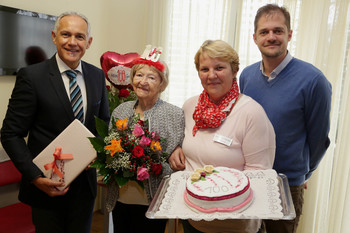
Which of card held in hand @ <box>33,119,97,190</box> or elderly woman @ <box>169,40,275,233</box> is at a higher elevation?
elderly woman @ <box>169,40,275,233</box>

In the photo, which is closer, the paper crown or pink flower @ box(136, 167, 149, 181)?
pink flower @ box(136, 167, 149, 181)

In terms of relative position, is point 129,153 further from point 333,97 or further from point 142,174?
point 333,97

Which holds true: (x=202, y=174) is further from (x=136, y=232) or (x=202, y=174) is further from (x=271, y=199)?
(x=136, y=232)

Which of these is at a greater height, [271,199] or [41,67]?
[41,67]

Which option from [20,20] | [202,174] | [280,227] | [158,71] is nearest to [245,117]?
[202,174]

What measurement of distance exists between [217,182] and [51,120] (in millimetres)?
1114

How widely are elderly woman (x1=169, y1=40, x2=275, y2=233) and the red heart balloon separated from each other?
1820 mm

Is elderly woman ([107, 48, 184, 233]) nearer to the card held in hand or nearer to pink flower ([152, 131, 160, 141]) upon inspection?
pink flower ([152, 131, 160, 141])

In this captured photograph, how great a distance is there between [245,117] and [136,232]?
103cm

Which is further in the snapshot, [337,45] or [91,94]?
[337,45]

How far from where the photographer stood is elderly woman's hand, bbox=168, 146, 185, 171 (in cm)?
174

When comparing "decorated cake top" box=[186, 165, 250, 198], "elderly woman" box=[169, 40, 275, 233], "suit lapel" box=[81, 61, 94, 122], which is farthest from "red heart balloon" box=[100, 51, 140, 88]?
"decorated cake top" box=[186, 165, 250, 198]

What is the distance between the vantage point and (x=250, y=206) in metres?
1.35

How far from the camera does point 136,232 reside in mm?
1933
